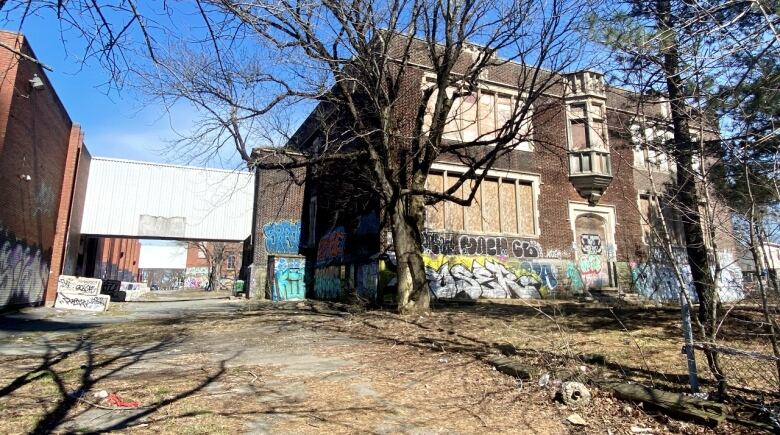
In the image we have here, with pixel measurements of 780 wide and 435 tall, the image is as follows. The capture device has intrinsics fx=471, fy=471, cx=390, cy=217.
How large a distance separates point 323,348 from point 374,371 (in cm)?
→ 200

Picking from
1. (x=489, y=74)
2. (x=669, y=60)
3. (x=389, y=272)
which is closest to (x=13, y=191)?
(x=389, y=272)

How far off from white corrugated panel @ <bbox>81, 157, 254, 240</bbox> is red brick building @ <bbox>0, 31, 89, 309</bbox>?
3672 mm

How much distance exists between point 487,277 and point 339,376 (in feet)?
37.6

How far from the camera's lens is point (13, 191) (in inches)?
602

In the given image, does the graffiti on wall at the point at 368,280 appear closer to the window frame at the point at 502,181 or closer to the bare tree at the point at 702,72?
the window frame at the point at 502,181

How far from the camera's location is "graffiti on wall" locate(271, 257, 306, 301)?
23328 mm

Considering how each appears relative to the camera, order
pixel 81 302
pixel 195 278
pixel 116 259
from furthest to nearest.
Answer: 1. pixel 195 278
2. pixel 116 259
3. pixel 81 302

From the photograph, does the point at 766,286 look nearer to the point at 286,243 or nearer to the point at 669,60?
the point at 669,60

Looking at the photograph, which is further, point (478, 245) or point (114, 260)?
point (114, 260)

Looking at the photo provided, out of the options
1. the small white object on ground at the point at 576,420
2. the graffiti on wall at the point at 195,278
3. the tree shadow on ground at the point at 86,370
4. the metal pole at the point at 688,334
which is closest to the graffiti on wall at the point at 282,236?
the tree shadow on ground at the point at 86,370

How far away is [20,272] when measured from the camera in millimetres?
16625

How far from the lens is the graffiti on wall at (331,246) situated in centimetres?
2020

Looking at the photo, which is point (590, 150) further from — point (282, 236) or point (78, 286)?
point (78, 286)

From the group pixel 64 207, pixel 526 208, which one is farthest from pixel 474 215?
pixel 64 207
